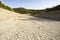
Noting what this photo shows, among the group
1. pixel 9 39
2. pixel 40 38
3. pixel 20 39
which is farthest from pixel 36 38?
pixel 9 39

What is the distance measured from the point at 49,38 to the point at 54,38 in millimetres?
229

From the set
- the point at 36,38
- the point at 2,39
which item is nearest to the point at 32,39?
the point at 36,38

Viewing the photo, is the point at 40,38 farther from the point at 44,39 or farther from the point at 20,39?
the point at 20,39

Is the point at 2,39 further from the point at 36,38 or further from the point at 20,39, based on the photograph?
the point at 36,38

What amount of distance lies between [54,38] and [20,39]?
1563 millimetres

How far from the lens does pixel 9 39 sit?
737 cm

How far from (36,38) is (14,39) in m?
1.02

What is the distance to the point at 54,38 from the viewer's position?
7301 mm

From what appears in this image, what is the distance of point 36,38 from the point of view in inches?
291

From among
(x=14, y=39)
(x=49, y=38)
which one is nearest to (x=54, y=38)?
(x=49, y=38)

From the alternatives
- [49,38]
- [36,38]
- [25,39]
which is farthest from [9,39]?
[49,38]

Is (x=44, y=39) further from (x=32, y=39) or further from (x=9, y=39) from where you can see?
(x=9, y=39)

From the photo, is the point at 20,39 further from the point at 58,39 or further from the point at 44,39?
the point at 58,39

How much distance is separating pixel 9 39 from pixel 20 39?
0.51m
